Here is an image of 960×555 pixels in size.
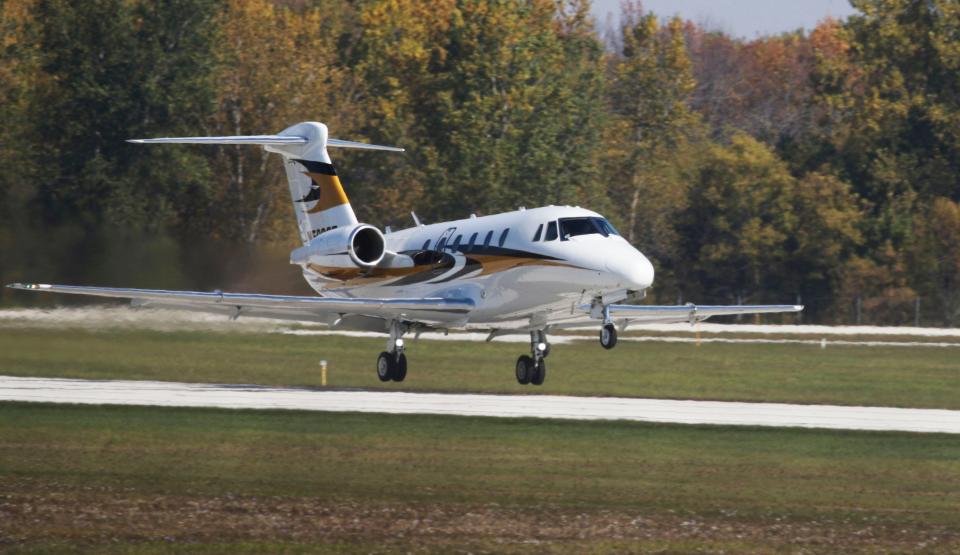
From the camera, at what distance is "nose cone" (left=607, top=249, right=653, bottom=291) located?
25078 mm

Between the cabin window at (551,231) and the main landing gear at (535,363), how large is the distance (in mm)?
2607

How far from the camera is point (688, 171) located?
6788 centimetres

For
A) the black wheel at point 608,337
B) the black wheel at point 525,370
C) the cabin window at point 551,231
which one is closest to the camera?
the black wheel at point 608,337

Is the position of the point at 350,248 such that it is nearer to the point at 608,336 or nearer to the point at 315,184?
the point at 315,184

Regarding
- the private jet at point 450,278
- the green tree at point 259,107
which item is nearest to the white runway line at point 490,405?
the private jet at point 450,278

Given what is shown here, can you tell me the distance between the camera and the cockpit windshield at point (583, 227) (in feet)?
87.5

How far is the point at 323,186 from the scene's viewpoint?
3300 cm

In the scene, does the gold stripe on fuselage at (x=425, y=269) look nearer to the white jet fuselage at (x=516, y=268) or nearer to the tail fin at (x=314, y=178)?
the white jet fuselage at (x=516, y=268)

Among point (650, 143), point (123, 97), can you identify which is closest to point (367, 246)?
point (123, 97)

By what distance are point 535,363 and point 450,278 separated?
2335mm

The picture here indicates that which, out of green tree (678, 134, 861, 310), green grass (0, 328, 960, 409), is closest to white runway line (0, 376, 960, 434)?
green grass (0, 328, 960, 409)

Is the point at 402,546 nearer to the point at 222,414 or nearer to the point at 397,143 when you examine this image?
the point at 222,414

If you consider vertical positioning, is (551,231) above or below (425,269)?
above

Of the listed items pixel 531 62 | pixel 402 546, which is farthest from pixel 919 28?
pixel 402 546
